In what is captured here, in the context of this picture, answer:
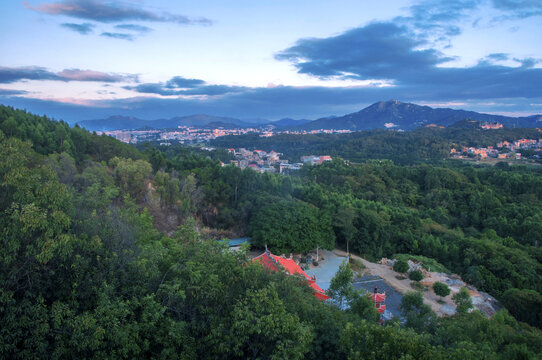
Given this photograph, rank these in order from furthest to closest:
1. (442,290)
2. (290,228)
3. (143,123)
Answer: (143,123) → (290,228) → (442,290)

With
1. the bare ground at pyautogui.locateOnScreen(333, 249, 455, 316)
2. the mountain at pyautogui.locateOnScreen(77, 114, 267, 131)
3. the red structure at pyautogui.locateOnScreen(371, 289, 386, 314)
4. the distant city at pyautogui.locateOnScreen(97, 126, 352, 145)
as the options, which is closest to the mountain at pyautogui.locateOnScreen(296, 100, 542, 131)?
the distant city at pyautogui.locateOnScreen(97, 126, 352, 145)

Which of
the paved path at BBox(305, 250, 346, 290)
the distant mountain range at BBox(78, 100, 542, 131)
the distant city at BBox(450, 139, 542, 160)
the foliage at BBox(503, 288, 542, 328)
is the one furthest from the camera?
the distant mountain range at BBox(78, 100, 542, 131)

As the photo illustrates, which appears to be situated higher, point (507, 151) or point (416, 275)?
point (507, 151)

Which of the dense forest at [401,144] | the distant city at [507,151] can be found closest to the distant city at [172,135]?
the dense forest at [401,144]

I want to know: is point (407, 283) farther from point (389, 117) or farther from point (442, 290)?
point (389, 117)

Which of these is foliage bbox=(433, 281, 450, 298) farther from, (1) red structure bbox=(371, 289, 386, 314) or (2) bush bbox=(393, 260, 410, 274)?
(1) red structure bbox=(371, 289, 386, 314)

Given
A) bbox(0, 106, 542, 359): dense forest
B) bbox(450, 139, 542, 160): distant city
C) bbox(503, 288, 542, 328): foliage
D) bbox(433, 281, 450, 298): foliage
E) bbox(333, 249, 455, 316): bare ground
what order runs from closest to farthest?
bbox(0, 106, 542, 359): dense forest, bbox(503, 288, 542, 328): foliage, bbox(333, 249, 455, 316): bare ground, bbox(433, 281, 450, 298): foliage, bbox(450, 139, 542, 160): distant city

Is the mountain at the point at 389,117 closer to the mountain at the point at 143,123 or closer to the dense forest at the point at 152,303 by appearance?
the mountain at the point at 143,123

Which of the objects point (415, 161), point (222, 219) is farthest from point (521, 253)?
point (415, 161)

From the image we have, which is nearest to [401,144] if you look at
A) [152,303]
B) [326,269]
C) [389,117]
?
[326,269]
